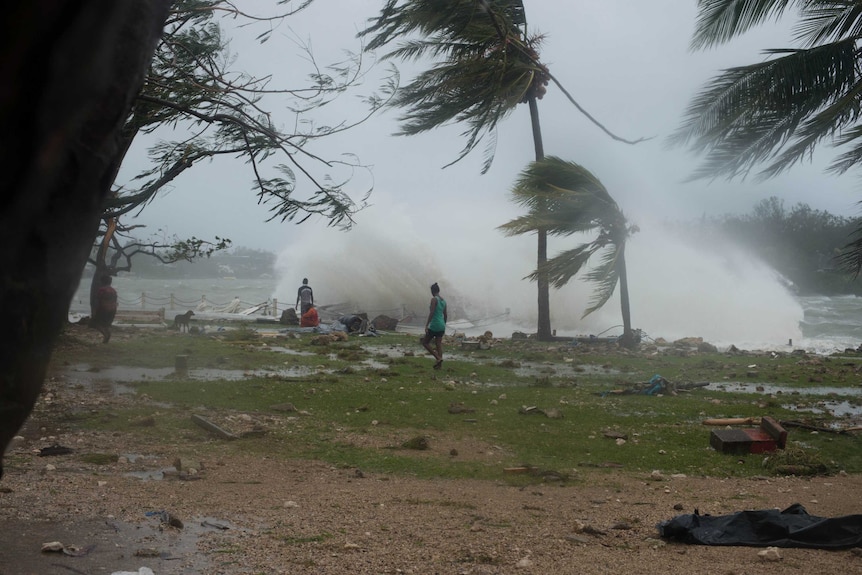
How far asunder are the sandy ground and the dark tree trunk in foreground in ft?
→ 9.70

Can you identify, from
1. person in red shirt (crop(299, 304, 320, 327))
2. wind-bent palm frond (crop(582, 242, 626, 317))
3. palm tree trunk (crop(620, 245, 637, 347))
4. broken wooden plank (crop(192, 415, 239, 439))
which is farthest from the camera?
person in red shirt (crop(299, 304, 320, 327))

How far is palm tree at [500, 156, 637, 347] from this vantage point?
20.3 meters

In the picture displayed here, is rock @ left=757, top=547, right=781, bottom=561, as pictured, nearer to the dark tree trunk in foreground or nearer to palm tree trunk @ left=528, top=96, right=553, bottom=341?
the dark tree trunk in foreground

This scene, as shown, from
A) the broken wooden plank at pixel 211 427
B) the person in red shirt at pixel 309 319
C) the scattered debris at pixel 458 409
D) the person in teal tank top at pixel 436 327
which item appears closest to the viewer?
the broken wooden plank at pixel 211 427

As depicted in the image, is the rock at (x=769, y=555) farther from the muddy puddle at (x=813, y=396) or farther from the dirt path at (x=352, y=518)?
the muddy puddle at (x=813, y=396)

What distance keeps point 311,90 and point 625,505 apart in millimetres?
3859

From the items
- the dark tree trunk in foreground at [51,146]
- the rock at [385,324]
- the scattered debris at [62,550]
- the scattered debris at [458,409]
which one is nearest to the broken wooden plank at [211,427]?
the scattered debris at [458,409]

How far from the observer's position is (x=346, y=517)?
5.22 meters

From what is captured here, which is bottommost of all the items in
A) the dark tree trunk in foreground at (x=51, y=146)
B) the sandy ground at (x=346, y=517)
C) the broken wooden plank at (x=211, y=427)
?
the sandy ground at (x=346, y=517)

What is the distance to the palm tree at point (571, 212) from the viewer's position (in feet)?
66.6

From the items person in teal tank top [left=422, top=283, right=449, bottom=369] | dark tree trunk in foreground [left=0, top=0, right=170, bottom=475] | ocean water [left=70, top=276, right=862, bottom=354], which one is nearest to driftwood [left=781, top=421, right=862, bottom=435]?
person in teal tank top [left=422, top=283, right=449, bottom=369]

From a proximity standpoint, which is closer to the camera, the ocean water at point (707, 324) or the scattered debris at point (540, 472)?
the scattered debris at point (540, 472)

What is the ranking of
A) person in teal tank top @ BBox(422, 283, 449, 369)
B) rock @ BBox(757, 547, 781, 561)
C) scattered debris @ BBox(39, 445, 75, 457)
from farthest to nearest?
person in teal tank top @ BBox(422, 283, 449, 369), scattered debris @ BBox(39, 445, 75, 457), rock @ BBox(757, 547, 781, 561)

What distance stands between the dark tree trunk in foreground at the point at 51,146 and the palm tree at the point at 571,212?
18.9 meters
